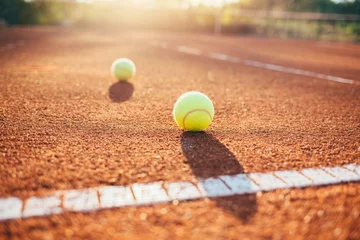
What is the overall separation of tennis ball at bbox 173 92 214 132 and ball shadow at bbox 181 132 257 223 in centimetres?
10

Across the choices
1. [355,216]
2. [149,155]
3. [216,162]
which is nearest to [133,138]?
[149,155]

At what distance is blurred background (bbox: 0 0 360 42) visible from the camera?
81.8 feet

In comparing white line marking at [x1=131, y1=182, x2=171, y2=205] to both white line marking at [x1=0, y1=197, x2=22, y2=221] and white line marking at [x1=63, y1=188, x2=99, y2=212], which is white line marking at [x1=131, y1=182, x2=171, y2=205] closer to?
white line marking at [x1=63, y1=188, x2=99, y2=212]

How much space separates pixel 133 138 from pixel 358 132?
99.2 inches

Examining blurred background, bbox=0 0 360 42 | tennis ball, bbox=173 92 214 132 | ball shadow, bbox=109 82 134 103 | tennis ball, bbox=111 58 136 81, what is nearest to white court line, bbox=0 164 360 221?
tennis ball, bbox=173 92 214 132

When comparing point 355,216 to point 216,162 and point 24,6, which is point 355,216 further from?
point 24,6

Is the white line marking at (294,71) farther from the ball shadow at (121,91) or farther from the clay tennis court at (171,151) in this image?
the ball shadow at (121,91)

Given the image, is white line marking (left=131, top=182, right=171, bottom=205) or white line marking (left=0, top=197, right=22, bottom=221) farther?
white line marking (left=131, top=182, right=171, bottom=205)

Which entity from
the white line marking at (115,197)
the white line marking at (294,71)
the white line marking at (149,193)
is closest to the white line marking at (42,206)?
the white line marking at (115,197)

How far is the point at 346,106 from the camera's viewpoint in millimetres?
4973

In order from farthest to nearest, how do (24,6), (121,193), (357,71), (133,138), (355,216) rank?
1. (24,6)
2. (357,71)
3. (133,138)
4. (121,193)
5. (355,216)

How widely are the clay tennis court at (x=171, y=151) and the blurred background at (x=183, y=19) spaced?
69.6 feet

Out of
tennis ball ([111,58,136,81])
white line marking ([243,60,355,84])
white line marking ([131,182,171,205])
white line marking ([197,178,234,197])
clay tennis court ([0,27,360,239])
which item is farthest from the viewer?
white line marking ([243,60,355,84])

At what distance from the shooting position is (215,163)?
109 inches
